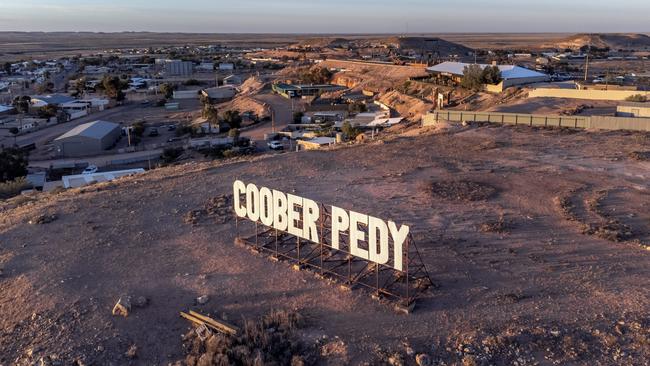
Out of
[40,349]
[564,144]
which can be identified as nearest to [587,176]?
[564,144]

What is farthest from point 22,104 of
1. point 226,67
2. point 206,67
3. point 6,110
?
point 206,67

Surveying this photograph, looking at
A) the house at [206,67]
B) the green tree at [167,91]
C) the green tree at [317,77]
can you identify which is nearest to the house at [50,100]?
the green tree at [167,91]

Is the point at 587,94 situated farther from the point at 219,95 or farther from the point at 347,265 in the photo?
the point at 219,95

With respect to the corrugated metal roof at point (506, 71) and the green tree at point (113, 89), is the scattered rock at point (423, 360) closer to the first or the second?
the corrugated metal roof at point (506, 71)

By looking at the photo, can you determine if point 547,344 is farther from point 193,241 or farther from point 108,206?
point 108,206

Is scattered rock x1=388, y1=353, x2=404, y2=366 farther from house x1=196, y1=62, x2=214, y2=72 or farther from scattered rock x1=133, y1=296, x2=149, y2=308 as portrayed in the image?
house x1=196, y1=62, x2=214, y2=72

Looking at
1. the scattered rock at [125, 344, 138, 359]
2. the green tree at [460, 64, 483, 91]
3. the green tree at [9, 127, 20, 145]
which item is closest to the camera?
the scattered rock at [125, 344, 138, 359]

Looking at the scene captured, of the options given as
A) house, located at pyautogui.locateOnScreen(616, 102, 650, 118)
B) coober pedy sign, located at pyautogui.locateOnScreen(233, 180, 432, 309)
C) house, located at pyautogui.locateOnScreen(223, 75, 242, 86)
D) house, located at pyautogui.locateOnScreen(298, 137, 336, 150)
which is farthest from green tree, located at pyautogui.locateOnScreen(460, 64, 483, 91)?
house, located at pyautogui.locateOnScreen(223, 75, 242, 86)
